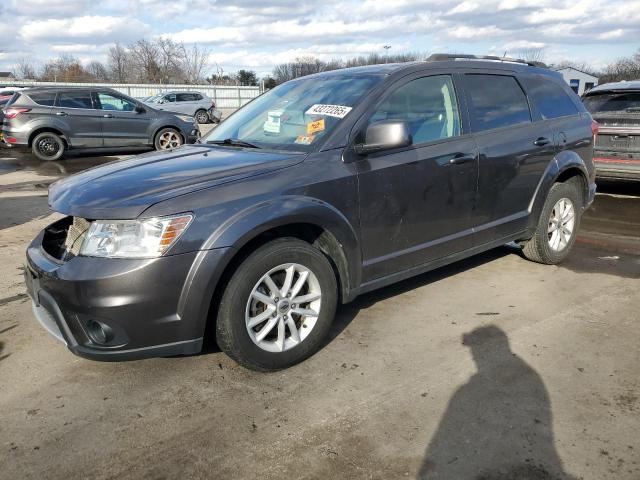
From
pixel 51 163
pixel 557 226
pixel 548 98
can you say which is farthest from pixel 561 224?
pixel 51 163

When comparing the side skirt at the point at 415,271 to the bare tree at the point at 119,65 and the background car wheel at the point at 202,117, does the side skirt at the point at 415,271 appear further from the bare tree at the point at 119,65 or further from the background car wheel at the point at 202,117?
the bare tree at the point at 119,65

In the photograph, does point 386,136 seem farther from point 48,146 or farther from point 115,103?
point 48,146

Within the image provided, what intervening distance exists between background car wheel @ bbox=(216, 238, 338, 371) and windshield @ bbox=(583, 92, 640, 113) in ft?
22.0

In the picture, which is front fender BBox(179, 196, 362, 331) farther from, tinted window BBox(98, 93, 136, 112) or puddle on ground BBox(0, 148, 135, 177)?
tinted window BBox(98, 93, 136, 112)

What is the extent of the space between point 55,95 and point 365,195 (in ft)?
38.1

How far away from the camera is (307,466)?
8.02 feet

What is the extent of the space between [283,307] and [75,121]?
11.4m

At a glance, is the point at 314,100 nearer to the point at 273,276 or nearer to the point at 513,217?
the point at 273,276

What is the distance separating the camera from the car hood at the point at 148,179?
283 cm

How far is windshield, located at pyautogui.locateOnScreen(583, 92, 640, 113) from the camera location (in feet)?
26.0

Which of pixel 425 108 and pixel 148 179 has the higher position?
pixel 425 108

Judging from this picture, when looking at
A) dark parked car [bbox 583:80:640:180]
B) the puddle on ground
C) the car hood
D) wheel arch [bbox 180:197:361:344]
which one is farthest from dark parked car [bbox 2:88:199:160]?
wheel arch [bbox 180:197:361:344]

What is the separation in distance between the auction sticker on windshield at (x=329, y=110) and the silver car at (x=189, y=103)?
74.5 ft

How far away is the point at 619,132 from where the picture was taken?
787 centimetres
